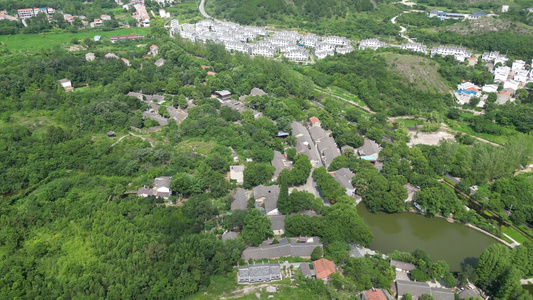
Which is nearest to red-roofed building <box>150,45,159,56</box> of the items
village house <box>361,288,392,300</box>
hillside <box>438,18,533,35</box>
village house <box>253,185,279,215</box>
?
village house <box>253,185,279,215</box>

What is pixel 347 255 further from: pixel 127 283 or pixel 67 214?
pixel 67 214

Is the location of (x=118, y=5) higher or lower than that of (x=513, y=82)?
higher

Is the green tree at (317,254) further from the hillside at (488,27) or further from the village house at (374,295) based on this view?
the hillside at (488,27)

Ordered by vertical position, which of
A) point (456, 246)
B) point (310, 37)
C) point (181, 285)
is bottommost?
point (456, 246)

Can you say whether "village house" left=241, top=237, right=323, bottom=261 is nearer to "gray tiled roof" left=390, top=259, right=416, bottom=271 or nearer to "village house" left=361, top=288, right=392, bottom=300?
"village house" left=361, top=288, right=392, bottom=300

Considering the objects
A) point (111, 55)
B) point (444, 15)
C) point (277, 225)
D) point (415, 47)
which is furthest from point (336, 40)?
point (277, 225)

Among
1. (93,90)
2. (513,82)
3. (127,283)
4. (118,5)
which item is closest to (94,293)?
(127,283)

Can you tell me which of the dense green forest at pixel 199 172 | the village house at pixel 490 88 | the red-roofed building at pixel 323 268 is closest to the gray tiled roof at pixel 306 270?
the red-roofed building at pixel 323 268
